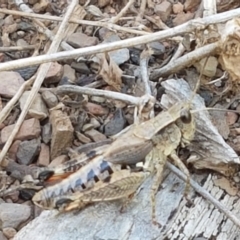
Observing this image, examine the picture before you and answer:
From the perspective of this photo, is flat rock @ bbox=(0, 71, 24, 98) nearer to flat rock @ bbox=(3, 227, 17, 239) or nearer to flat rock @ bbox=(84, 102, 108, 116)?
flat rock @ bbox=(84, 102, 108, 116)

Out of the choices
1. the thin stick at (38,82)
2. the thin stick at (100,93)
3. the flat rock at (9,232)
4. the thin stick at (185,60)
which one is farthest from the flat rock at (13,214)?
the thin stick at (185,60)

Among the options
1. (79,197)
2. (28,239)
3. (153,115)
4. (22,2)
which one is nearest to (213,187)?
(153,115)

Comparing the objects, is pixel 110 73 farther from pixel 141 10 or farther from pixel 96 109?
pixel 141 10

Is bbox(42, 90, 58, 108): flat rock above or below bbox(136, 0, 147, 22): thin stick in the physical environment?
below

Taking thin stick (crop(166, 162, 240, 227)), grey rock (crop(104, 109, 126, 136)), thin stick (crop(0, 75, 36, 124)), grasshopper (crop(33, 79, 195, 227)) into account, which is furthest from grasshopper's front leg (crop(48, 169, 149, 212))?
thin stick (crop(0, 75, 36, 124))

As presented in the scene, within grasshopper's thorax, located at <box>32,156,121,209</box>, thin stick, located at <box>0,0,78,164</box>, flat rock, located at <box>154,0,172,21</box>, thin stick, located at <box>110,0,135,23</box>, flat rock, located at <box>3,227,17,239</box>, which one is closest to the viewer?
grasshopper's thorax, located at <box>32,156,121,209</box>

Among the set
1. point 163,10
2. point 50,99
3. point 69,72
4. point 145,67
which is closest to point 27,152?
point 50,99
